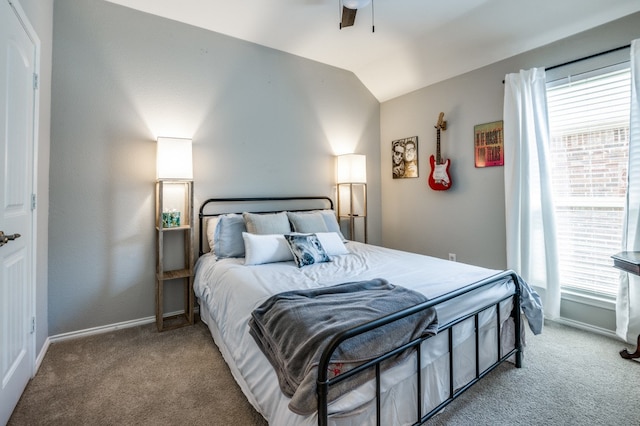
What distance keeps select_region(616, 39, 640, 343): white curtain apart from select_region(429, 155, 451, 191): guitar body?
4.84ft

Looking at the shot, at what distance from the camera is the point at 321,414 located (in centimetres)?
103

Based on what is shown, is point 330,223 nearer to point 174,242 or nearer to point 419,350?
point 174,242

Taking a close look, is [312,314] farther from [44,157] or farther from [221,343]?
[44,157]

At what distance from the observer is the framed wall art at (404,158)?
3.89m

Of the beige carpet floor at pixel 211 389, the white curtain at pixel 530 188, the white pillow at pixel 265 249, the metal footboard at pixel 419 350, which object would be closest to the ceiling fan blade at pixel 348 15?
the white curtain at pixel 530 188

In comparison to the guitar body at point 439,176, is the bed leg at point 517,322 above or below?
below

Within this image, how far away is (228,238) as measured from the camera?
2.74 m

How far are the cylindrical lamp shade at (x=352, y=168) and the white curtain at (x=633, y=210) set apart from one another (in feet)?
7.59

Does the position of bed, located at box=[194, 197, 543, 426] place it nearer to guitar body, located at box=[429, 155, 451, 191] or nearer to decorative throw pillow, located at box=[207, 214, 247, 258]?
decorative throw pillow, located at box=[207, 214, 247, 258]

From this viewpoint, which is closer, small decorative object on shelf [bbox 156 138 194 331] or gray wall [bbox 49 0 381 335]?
gray wall [bbox 49 0 381 335]

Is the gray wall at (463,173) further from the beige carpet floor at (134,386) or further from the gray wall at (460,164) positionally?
the beige carpet floor at (134,386)

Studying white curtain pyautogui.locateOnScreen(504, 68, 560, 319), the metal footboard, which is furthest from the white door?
white curtain pyautogui.locateOnScreen(504, 68, 560, 319)

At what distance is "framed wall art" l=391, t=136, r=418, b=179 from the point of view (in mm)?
3888

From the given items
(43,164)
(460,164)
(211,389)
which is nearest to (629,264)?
(460,164)
